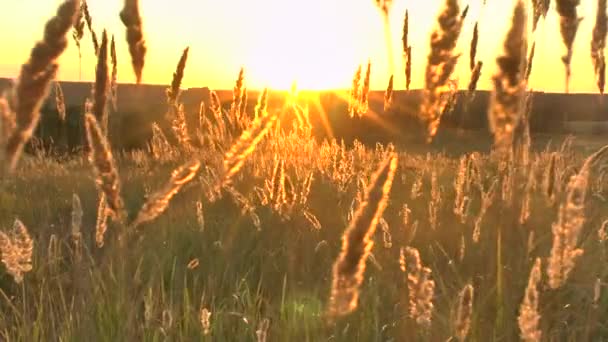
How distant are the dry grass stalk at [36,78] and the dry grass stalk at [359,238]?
0.81m

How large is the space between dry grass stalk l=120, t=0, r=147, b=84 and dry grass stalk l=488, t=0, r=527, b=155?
55.5 inches

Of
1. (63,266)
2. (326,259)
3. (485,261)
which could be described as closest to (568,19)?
(485,261)

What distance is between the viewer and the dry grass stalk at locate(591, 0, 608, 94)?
2994mm

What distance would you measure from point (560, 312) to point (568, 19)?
3.58 feet

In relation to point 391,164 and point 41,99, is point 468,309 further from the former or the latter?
point 41,99

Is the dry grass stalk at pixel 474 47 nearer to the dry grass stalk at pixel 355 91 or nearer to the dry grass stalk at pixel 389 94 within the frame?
the dry grass stalk at pixel 389 94

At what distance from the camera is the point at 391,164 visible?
3.36 feet

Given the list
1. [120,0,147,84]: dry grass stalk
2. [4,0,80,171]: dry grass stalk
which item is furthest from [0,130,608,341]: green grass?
Result: [120,0,147,84]: dry grass stalk

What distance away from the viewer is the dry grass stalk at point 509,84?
1.63 meters

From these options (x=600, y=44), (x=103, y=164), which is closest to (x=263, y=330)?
(x=103, y=164)

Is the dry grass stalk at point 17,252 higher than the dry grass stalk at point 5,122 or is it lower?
lower

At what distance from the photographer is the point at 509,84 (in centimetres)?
170

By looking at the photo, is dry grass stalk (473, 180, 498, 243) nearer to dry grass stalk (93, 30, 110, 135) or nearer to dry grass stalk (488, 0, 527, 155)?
dry grass stalk (488, 0, 527, 155)

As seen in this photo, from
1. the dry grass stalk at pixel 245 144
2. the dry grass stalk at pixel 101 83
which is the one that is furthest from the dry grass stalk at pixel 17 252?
the dry grass stalk at pixel 245 144
